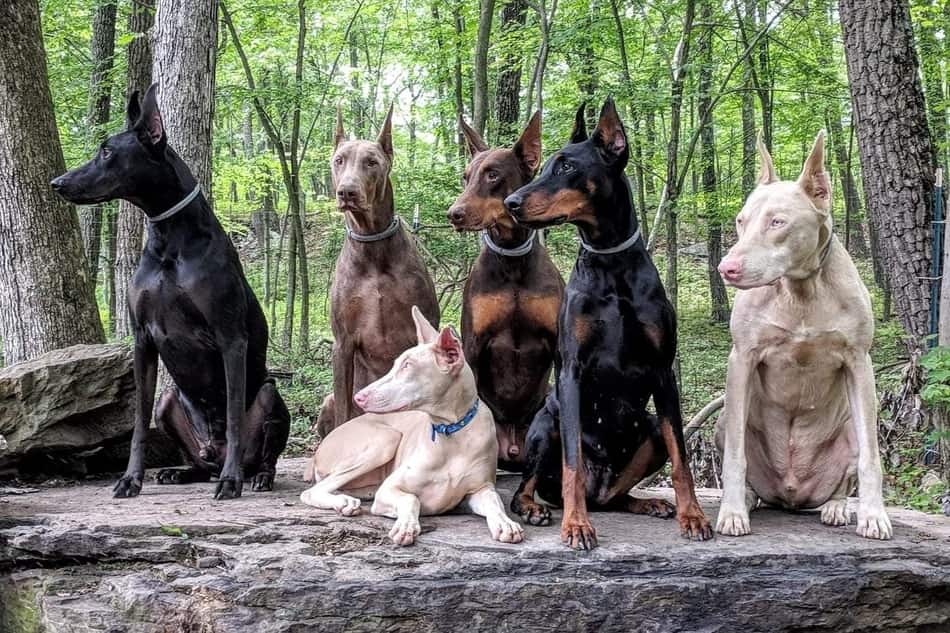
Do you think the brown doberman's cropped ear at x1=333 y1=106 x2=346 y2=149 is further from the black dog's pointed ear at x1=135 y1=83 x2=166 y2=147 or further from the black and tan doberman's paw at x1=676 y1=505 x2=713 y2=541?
the black and tan doberman's paw at x1=676 y1=505 x2=713 y2=541

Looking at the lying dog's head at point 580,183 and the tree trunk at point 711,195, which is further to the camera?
the tree trunk at point 711,195

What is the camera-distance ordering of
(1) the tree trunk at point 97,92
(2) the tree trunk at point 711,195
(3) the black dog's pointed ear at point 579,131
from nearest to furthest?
(3) the black dog's pointed ear at point 579,131
(2) the tree trunk at point 711,195
(1) the tree trunk at point 97,92

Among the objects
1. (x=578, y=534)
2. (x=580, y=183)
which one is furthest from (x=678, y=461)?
(x=580, y=183)

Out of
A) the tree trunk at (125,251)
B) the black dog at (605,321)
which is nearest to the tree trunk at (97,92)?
the tree trunk at (125,251)

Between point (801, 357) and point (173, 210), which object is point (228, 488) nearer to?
point (173, 210)

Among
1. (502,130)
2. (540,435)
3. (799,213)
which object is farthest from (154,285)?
(502,130)

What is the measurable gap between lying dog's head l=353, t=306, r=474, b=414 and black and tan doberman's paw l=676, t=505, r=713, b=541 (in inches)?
50.7

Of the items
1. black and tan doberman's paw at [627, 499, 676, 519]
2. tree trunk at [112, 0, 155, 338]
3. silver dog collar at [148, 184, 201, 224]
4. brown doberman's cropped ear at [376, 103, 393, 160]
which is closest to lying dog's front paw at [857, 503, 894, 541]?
black and tan doberman's paw at [627, 499, 676, 519]

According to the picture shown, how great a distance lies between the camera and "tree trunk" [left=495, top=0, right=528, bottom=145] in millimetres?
11000

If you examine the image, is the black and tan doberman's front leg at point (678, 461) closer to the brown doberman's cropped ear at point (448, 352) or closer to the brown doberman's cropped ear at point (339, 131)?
the brown doberman's cropped ear at point (448, 352)

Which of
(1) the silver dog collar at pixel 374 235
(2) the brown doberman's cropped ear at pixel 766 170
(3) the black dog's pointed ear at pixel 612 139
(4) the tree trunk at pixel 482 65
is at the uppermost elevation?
(4) the tree trunk at pixel 482 65

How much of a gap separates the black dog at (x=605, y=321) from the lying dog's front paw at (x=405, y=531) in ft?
2.12

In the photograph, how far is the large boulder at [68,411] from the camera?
527 centimetres

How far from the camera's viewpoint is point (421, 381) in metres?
4.09
